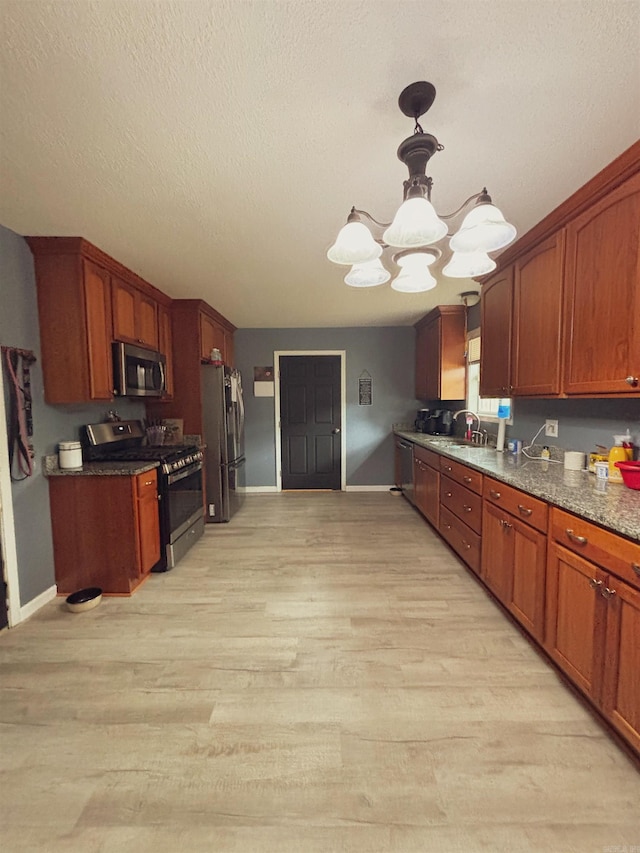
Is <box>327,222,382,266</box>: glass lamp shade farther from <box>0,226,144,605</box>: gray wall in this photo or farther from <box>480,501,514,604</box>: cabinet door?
<box>0,226,144,605</box>: gray wall

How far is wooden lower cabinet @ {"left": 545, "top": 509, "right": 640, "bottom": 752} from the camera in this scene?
1194 millimetres

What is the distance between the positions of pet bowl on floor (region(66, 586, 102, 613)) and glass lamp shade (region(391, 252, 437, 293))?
2.80 metres

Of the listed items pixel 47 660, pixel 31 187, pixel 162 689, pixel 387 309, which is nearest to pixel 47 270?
pixel 31 187

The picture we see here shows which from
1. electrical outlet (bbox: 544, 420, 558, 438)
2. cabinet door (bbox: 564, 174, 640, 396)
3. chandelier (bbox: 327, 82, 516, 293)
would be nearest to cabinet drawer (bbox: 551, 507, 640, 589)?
cabinet door (bbox: 564, 174, 640, 396)

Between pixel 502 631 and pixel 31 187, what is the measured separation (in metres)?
3.45

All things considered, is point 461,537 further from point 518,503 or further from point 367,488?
point 367,488

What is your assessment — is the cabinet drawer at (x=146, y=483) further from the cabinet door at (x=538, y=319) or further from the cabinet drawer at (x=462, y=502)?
the cabinet door at (x=538, y=319)

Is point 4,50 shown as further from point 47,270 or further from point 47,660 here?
point 47,660

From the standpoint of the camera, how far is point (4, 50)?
1006mm

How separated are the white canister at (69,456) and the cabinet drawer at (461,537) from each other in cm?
289

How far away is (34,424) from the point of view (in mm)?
2229

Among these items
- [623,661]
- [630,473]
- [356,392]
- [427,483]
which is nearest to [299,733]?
[623,661]

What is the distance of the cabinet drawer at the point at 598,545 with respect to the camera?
1188 mm

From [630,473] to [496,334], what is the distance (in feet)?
4.70
